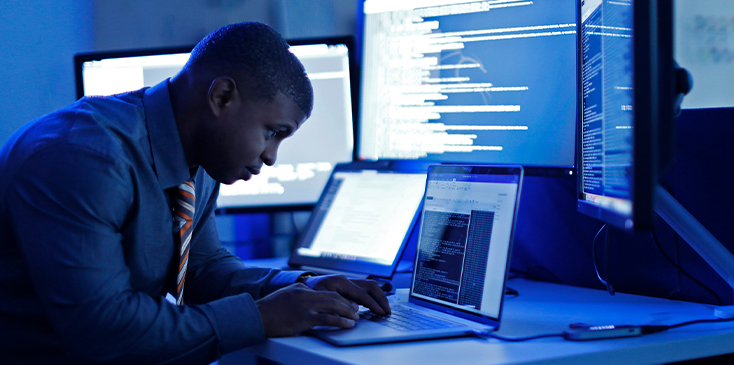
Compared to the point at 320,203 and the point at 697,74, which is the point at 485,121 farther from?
the point at 697,74

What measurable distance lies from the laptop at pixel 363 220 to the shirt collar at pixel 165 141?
0.45 m

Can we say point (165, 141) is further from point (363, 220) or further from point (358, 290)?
point (363, 220)

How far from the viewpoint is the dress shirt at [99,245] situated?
660 millimetres

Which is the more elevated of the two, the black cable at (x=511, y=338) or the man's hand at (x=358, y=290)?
the man's hand at (x=358, y=290)

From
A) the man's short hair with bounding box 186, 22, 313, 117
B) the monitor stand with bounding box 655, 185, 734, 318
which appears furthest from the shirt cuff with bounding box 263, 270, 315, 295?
the monitor stand with bounding box 655, 185, 734, 318

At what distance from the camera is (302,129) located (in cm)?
146

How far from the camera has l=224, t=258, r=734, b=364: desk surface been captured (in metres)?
0.62

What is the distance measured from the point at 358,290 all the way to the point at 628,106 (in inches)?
18.7

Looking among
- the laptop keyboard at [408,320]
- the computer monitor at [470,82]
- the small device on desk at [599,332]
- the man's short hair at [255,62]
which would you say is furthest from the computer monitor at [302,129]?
the small device on desk at [599,332]

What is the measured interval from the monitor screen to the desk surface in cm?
16

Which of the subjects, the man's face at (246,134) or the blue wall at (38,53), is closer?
the man's face at (246,134)

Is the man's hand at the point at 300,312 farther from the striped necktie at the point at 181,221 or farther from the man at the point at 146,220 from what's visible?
the striped necktie at the point at 181,221

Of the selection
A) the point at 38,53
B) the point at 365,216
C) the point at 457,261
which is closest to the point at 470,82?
the point at 365,216

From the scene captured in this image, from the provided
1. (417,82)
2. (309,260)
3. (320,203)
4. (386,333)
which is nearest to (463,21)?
Result: (417,82)
